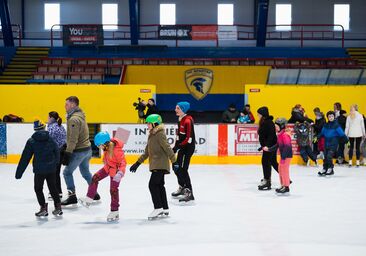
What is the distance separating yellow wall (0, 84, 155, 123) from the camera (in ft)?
62.6

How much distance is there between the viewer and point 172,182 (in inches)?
510

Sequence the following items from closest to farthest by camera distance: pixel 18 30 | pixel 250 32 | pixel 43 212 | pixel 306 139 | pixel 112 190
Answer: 1. pixel 112 190
2. pixel 43 212
3. pixel 306 139
4. pixel 250 32
5. pixel 18 30

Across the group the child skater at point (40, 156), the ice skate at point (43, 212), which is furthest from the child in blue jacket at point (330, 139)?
the child skater at point (40, 156)

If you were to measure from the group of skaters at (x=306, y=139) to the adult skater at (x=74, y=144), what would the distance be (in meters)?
3.15

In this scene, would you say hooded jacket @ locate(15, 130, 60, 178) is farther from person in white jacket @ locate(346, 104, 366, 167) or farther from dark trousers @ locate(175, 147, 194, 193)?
person in white jacket @ locate(346, 104, 366, 167)

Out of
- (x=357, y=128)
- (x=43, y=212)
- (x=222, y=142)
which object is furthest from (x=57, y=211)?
(x=357, y=128)

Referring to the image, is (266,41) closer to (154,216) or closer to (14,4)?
(14,4)

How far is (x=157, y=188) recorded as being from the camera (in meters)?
8.82

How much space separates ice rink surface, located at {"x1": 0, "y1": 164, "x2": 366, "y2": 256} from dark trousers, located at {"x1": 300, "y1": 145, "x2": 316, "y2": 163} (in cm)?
261

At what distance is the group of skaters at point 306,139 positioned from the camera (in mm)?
11180

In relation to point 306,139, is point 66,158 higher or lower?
higher

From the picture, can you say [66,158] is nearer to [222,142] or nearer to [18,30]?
[222,142]

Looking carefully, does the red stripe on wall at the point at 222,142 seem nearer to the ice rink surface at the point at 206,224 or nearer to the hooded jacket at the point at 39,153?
the ice rink surface at the point at 206,224

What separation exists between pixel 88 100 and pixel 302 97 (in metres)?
5.89
